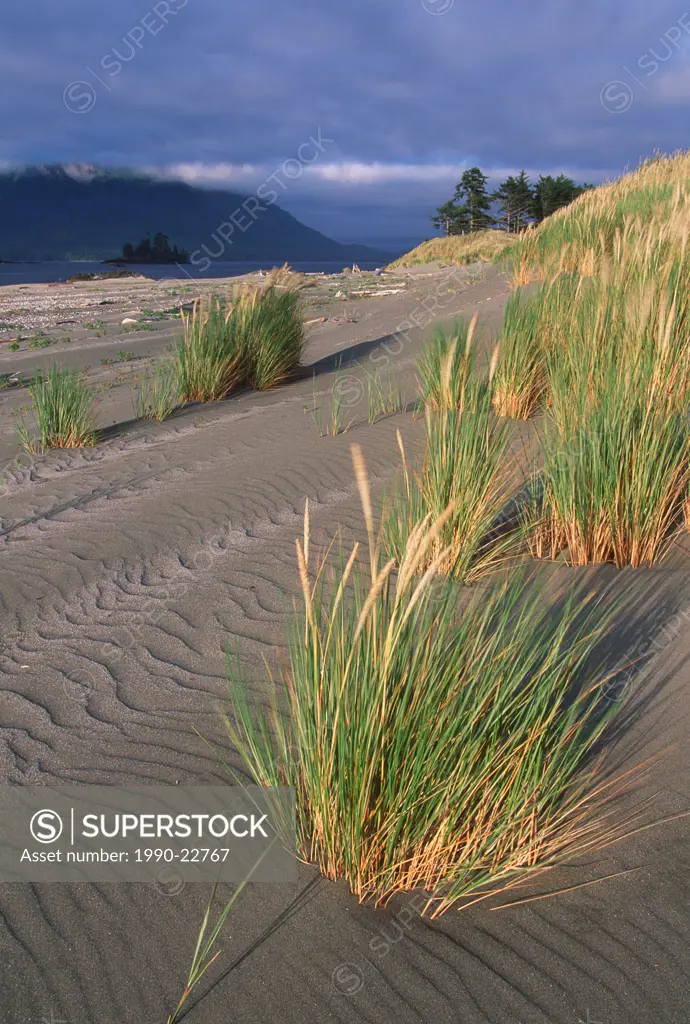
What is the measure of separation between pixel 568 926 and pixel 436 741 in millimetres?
557

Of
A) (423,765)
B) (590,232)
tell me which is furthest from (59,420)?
(590,232)

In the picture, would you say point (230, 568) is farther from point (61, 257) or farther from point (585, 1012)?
point (61, 257)

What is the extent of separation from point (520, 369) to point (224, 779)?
4.63 m

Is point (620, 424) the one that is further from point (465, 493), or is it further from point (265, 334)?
point (265, 334)

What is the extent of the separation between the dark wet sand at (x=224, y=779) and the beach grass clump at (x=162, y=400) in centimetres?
265

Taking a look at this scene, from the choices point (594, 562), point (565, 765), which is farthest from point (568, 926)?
point (594, 562)

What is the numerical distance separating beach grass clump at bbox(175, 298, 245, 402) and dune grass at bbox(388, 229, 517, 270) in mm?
24271

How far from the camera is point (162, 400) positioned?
8.27 m

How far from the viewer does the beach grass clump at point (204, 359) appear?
29.5ft

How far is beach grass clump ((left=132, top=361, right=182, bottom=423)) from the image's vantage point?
836 centimetres

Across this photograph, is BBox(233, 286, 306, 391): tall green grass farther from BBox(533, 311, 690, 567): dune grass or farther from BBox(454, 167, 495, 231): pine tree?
BBox(454, 167, 495, 231): pine tree

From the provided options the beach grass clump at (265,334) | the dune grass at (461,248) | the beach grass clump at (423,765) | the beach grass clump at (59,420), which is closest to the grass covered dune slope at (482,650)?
the beach grass clump at (423,765)

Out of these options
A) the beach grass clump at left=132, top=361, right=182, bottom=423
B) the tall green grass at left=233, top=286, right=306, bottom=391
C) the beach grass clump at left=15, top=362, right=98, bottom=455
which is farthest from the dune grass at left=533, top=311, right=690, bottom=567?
the tall green grass at left=233, top=286, right=306, bottom=391

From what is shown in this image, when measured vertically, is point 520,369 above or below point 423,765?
above
